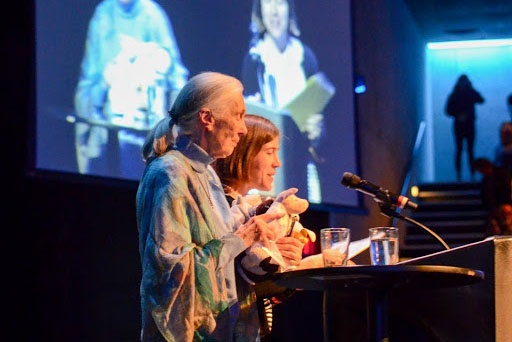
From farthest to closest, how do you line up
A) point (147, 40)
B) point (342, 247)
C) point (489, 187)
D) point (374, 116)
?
point (374, 116) → point (489, 187) → point (147, 40) → point (342, 247)

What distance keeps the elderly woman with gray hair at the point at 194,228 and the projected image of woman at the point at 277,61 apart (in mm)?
2986

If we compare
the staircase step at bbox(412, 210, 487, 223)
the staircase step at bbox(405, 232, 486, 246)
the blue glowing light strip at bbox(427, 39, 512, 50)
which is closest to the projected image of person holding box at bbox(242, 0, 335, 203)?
the staircase step at bbox(405, 232, 486, 246)

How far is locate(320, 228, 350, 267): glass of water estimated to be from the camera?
2.31 metres

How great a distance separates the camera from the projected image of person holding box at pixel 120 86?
391cm

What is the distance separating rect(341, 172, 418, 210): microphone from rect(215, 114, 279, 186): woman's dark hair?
1.03 ft

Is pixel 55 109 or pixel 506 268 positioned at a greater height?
pixel 55 109

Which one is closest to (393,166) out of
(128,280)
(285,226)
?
(128,280)

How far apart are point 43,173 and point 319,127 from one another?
322 centimetres

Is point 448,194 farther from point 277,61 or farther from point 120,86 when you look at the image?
point 120,86

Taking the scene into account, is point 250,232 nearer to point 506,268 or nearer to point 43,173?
point 506,268

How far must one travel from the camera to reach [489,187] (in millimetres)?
8188

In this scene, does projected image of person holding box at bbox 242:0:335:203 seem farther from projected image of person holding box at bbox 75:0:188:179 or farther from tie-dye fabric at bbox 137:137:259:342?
tie-dye fabric at bbox 137:137:259:342

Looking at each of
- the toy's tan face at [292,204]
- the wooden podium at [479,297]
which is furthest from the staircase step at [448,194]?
the toy's tan face at [292,204]

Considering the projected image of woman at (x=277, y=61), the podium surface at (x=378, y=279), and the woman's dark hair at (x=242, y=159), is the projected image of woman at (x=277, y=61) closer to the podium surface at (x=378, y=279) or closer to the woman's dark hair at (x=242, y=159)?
the woman's dark hair at (x=242, y=159)
